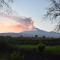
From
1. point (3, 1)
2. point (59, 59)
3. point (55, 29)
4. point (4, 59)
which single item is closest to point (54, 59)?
point (59, 59)

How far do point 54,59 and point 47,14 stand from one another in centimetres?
1816

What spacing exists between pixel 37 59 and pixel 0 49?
6.29 metres

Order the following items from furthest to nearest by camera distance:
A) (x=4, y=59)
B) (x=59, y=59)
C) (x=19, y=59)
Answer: (x=59, y=59) < (x=4, y=59) < (x=19, y=59)

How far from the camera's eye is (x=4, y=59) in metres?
19.9

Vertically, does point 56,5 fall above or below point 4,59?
above

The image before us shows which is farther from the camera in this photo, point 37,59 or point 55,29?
point 55,29

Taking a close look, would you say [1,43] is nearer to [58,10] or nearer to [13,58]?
[13,58]

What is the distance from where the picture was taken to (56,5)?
128ft

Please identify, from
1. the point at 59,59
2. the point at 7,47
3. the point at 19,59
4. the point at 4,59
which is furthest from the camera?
the point at 7,47

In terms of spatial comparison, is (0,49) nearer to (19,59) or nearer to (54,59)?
(54,59)

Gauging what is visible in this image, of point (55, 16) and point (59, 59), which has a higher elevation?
point (55, 16)

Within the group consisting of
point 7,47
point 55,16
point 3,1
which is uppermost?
point 3,1

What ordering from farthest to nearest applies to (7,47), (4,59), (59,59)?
(7,47), (59,59), (4,59)

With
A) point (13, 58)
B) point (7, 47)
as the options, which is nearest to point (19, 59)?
point (13, 58)
